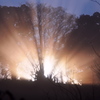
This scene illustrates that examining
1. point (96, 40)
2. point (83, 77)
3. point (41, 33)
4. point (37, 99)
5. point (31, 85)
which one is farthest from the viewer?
point (96, 40)

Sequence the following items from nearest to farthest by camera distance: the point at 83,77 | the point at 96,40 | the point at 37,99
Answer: the point at 37,99, the point at 83,77, the point at 96,40

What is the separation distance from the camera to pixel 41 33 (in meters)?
24.8

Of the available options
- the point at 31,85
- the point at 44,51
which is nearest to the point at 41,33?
the point at 44,51

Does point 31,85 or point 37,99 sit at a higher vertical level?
point 31,85

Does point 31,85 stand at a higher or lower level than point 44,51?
lower

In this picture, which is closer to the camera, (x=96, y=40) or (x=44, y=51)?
(x=44, y=51)

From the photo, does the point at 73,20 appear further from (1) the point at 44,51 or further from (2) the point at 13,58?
(2) the point at 13,58

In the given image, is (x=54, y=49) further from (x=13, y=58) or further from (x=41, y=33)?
(x=13, y=58)

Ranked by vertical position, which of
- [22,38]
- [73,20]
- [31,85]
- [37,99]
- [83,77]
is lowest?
[37,99]

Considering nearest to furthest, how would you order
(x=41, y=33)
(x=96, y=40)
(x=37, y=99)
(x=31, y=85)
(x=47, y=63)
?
(x=37, y=99) < (x=31, y=85) < (x=47, y=63) < (x=41, y=33) < (x=96, y=40)

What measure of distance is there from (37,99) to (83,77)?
55.6ft

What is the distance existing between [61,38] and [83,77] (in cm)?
497

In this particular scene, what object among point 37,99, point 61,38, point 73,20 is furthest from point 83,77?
point 37,99

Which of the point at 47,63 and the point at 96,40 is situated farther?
the point at 96,40
